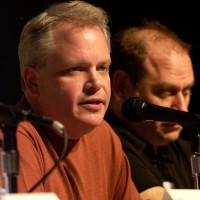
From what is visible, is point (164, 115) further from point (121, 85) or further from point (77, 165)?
point (121, 85)

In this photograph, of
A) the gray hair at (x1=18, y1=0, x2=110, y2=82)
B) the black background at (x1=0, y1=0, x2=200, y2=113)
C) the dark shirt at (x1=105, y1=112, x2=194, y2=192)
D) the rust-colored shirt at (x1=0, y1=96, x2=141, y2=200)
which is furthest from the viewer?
the dark shirt at (x1=105, y1=112, x2=194, y2=192)

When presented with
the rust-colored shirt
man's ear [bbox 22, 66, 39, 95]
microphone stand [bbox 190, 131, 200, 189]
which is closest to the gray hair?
man's ear [bbox 22, 66, 39, 95]

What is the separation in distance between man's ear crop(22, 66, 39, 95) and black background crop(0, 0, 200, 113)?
0.43 metres

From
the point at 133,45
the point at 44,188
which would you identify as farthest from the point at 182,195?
the point at 133,45

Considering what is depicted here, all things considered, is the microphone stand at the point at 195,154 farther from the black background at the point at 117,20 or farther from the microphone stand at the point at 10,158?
the black background at the point at 117,20

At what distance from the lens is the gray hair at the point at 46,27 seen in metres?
2.23

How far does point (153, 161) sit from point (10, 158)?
1.74 metres

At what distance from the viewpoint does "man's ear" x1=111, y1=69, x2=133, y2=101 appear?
3197mm

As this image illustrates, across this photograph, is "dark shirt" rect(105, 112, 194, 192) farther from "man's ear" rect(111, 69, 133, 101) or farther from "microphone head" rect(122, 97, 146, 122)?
"microphone head" rect(122, 97, 146, 122)

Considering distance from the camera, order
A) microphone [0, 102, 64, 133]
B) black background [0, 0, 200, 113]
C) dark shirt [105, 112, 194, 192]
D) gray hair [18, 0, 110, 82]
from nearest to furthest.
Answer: microphone [0, 102, 64, 133]
gray hair [18, 0, 110, 82]
black background [0, 0, 200, 113]
dark shirt [105, 112, 194, 192]

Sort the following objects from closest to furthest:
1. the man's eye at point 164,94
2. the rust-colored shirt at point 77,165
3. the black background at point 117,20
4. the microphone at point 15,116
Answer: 1. the microphone at point 15,116
2. the rust-colored shirt at point 77,165
3. the black background at point 117,20
4. the man's eye at point 164,94

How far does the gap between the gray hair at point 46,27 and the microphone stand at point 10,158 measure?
769 millimetres

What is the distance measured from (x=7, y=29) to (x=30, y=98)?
56 centimetres

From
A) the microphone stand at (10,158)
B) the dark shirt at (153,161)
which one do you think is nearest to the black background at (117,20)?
the dark shirt at (153,161)
